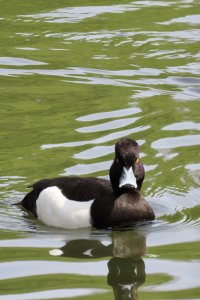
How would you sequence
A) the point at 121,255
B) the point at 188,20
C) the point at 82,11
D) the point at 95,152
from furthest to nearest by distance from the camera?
the point at 82,11
the point at 188,20
the point at 95,152
the point at 121,255

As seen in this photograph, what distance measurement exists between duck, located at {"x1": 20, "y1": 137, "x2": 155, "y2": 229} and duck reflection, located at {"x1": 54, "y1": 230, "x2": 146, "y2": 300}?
201 millimetres

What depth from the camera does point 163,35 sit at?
59.5ft

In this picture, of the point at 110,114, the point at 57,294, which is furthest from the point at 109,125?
the point at 57,294

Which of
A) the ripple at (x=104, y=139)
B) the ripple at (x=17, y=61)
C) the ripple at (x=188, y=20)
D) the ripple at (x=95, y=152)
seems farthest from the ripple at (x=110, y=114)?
the ripple at (x=188, y=20)

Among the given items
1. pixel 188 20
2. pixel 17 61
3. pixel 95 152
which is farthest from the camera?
pixel 188 20

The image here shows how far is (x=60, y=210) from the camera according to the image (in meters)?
11.0

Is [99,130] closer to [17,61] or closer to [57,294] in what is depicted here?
[17,61]

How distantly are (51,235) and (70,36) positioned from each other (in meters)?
8.03

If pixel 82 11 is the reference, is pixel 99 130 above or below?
below

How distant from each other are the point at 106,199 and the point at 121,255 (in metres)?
0.89

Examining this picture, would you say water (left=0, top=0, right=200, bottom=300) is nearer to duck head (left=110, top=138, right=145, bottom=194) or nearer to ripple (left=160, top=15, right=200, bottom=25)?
ripple (left=160, top=15, right=200, bottom=25)

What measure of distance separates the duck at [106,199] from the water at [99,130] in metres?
0.14

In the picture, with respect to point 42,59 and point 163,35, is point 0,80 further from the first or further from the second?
point 163,35

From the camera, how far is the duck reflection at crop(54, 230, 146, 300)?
9.26 metres
